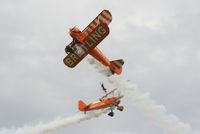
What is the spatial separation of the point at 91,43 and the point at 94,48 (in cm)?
124

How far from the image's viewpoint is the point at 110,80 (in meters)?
95.9

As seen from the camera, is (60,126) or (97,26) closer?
(97,26)

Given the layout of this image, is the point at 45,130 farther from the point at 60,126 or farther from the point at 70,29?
the point at 70,29

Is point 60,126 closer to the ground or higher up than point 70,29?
closer to the ground

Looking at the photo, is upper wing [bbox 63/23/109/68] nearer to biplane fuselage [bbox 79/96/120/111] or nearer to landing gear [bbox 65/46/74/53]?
landing gear [bbox 65/46/74/53]

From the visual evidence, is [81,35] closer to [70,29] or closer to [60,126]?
[70,29]

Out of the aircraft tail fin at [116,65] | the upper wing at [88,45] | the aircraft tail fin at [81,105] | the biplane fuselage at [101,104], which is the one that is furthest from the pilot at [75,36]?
the aircraft tail fin at [81,105]

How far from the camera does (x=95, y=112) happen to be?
9612cm

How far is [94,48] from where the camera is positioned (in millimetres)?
93375

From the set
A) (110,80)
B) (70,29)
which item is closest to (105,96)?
(110,80)

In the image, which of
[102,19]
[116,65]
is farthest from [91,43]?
[116,65]

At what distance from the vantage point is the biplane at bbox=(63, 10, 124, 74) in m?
91.3

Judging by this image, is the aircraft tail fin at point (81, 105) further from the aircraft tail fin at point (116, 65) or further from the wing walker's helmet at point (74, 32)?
the wing walker's helmet at point (74, 32)

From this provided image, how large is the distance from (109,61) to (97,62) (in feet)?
3.87
